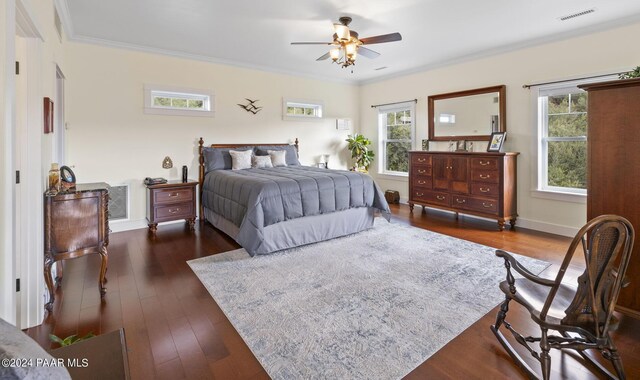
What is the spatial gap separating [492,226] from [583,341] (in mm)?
3678

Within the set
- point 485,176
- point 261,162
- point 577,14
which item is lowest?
point 485,176

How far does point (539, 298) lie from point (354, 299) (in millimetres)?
1296

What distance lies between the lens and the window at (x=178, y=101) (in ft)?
17.0

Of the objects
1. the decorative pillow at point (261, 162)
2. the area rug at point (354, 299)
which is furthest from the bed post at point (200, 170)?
the area rug at point (354, 299)

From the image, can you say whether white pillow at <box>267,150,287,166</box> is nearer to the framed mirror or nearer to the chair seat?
the framed mirror

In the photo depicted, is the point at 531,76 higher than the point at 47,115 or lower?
higher

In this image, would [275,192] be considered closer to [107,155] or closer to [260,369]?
[260,369]

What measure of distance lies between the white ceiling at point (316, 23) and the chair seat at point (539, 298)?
297 cm

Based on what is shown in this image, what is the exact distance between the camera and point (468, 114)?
5672mm

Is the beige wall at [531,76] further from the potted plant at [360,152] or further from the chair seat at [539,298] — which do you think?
the chair seat at [539,298]

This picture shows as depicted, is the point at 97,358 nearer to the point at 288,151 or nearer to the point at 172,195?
the point at 172,195

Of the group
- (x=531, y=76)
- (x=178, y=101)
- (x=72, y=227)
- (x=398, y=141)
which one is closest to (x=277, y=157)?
(x=178, y=101)

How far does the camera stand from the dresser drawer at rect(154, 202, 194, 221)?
4.85 m

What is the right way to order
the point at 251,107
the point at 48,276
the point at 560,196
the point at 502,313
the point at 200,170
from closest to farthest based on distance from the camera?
the point at 502,313 → the point at 48,276 → the point at 560,196 → the point at 200,170 → the point at 251,107
